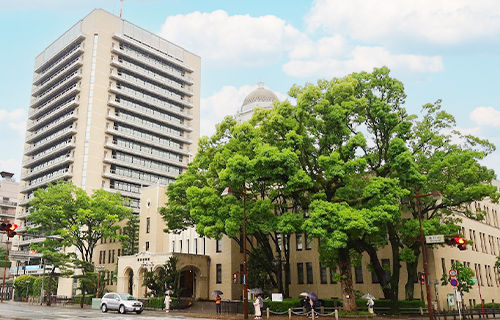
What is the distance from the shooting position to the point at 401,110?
3422 cm

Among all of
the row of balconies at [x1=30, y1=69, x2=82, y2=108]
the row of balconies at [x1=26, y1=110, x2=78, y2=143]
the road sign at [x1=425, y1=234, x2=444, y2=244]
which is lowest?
the road sign at [x1=425, y1=234, x2=444, y2=244]

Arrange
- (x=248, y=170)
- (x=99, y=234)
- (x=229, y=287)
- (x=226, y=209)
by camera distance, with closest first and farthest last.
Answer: (x=248, y=170) < (x=226, y=209) < (x=229, y=287) < (x=99, y=234)

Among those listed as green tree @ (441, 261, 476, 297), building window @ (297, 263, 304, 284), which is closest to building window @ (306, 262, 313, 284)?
building window @ (297, 263, 304, 284)

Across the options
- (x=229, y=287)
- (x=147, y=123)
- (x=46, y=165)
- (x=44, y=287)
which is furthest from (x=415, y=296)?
(x=46, y=165)

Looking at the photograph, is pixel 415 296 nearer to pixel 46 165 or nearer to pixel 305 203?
pixel 305 203

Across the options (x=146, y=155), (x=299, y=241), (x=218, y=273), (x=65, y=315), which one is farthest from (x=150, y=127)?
(x=65, y=315)

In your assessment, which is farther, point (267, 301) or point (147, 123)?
point (147, 123)

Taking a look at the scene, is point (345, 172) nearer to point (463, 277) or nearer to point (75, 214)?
point (463, 277)

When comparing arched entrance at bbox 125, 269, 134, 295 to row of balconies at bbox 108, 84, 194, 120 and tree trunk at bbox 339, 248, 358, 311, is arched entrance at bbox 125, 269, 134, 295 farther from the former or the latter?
row of balconies at bbox 108, 84, 194, 120

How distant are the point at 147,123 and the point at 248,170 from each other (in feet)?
193

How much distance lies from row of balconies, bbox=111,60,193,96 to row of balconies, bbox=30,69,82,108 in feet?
24.1

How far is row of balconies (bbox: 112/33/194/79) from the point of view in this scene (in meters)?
85.3

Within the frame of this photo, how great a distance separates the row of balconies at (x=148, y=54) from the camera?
85.3m

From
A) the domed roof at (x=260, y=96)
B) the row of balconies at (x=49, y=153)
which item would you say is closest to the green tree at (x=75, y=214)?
the row of balconies at (x=49, y=153)
